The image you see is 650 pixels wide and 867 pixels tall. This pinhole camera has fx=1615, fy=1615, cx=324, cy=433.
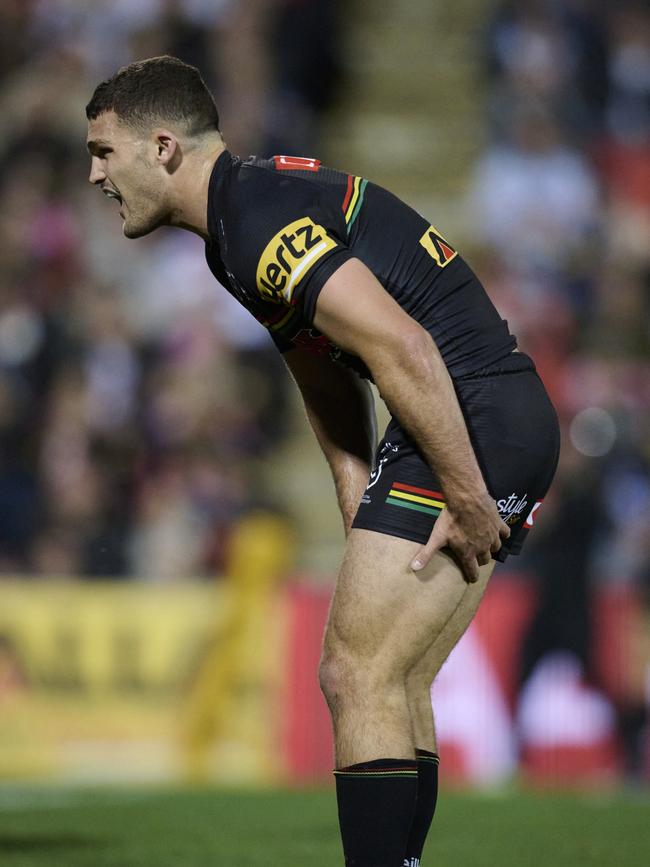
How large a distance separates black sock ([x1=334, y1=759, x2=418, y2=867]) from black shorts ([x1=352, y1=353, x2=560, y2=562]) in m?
0.61

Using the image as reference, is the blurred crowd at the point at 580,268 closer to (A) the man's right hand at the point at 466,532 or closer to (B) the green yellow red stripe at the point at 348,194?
(A) the man's right hand at the point at 466,532

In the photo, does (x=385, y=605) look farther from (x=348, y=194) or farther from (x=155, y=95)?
(x=155, y=95)

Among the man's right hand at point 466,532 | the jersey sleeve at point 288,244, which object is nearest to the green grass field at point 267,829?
the man's right hand at point 466,532

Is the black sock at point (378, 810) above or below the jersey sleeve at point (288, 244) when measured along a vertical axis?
below

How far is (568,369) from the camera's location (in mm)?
11961

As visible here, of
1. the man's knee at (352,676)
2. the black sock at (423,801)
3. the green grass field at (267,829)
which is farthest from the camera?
the green grass field at (267,829)

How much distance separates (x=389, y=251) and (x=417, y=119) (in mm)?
11269


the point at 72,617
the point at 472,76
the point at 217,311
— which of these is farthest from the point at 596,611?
the point at 472,76

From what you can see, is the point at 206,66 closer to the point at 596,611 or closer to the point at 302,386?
the point at 596,611

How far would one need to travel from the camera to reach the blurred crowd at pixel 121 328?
1084 centimetres

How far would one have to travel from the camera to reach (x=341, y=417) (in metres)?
5.05

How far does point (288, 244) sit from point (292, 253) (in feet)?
0.08

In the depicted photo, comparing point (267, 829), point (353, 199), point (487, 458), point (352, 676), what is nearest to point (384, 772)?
point (352, 676)

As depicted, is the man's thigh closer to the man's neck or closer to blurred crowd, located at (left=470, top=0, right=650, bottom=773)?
the man's neck
